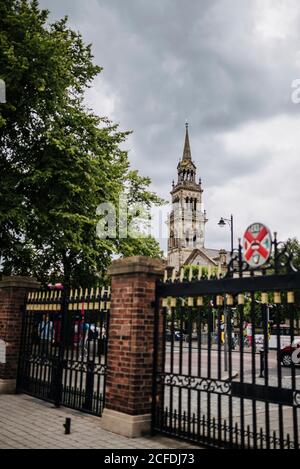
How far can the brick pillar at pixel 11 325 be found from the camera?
390 inches

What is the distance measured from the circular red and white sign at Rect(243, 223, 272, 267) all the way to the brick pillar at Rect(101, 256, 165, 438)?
1.95 metres

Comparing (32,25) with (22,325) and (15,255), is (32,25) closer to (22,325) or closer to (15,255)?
(15,255)

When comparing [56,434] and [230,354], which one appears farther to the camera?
[56,434]

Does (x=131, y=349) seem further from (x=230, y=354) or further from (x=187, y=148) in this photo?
(x=187, y=148)

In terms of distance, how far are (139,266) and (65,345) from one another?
3.11m

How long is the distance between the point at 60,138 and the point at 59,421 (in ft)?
37.9

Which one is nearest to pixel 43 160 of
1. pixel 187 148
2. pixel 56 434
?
pixel 56 434

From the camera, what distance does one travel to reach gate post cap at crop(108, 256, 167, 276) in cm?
668

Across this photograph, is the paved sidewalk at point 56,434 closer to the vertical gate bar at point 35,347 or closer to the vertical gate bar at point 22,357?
the vertical gate bar at point 35,347

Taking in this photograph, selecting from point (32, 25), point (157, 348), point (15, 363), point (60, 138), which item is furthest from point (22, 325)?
point (32, 25)

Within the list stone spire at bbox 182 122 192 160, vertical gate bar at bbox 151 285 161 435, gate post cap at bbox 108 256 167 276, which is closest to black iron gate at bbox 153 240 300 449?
vertical gate bar at bbox 151 285 161 435

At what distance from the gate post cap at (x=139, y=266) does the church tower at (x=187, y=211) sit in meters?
92.5

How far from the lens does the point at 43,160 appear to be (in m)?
16.2
